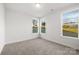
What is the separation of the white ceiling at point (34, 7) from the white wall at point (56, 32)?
179mm

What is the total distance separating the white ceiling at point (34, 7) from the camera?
5.82ft

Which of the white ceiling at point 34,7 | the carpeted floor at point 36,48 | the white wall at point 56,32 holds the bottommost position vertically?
the carpeted floor at point 36,48

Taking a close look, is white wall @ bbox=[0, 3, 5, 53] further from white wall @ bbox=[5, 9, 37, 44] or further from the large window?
the large window

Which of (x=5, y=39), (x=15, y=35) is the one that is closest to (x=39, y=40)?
(x=15, y=35)

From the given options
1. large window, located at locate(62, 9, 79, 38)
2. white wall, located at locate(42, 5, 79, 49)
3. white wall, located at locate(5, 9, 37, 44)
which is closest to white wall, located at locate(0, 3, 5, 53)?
white wall, located at locate(5, 9, 37, 44)

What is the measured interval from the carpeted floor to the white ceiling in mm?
648

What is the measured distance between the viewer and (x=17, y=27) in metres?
1.91

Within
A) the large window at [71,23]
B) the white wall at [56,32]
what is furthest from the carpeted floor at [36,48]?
the large window at [71,23]

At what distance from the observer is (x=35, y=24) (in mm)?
2012

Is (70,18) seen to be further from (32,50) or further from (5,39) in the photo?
(5,39)

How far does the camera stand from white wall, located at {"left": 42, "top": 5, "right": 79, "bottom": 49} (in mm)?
1995

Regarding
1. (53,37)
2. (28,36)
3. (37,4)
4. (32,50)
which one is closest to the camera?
(37,4)

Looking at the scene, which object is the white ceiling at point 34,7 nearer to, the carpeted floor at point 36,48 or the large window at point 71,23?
the large window at point 71,23

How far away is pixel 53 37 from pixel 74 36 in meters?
0.49
